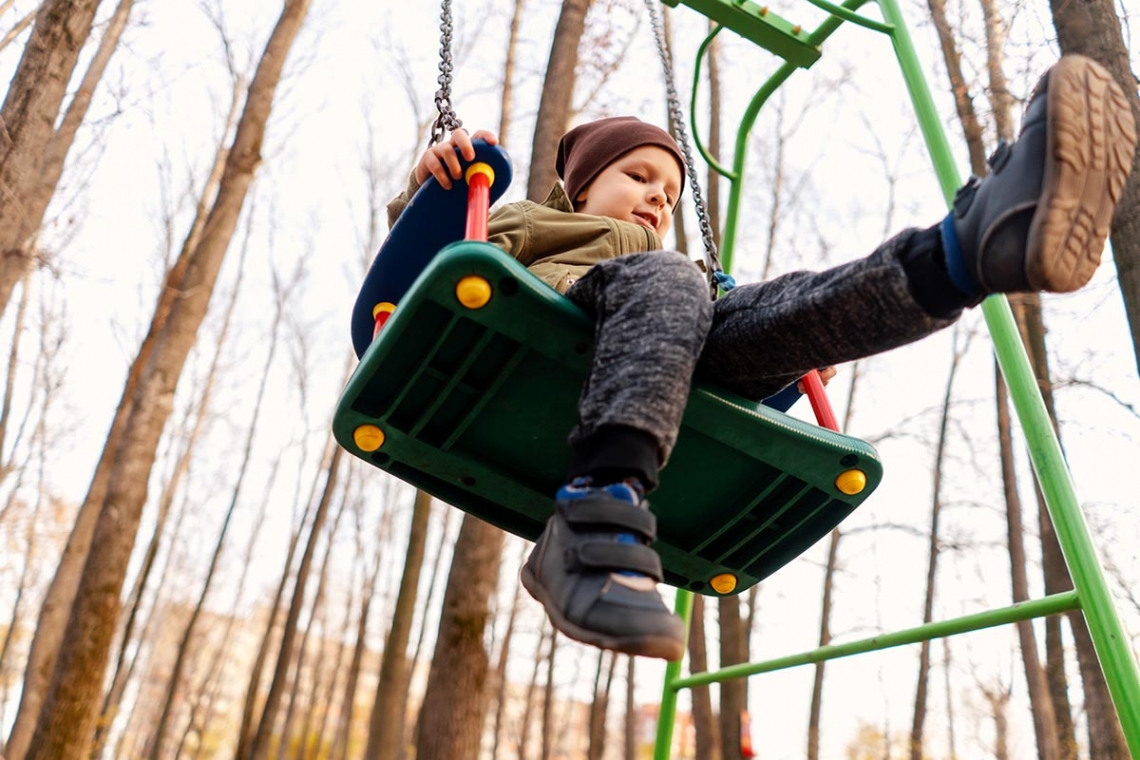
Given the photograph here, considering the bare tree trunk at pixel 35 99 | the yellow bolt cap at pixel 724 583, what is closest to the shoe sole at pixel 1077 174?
the yellow bolt cap at pixel 724 583

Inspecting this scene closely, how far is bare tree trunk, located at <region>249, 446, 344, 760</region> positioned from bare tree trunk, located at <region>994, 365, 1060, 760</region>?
781cm

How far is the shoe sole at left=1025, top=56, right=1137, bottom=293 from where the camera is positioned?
3.41ft

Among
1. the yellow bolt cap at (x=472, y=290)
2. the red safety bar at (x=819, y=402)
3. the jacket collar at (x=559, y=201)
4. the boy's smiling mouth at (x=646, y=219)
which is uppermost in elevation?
the boy's smiling mouth at (x=646, y=219)

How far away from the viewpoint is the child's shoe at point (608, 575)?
1.00m

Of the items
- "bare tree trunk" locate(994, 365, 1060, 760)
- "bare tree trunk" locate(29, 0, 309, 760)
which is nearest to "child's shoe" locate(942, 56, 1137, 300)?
"bare tree trunk" locate(29, 0, 309, 760)

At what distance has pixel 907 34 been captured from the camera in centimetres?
231

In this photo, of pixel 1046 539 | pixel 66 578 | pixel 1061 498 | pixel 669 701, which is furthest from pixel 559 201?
pixel 66 578

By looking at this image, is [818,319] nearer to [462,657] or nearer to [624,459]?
[624,459]

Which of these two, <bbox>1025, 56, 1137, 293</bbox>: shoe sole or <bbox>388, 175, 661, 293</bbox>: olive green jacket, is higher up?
<bbox>388, 175, 661, 293</bbox>: olive green jacket

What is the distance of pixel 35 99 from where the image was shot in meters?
3.60

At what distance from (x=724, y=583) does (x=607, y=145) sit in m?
1.12

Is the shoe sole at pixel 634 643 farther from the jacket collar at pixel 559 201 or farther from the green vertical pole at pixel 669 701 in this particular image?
the green vertical pole at pixel 669 701

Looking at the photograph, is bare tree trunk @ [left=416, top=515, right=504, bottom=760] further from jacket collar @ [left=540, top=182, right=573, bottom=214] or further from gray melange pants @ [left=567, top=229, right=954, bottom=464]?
gray melange pants @ [left=567, top=229, right=954, bottom=464]

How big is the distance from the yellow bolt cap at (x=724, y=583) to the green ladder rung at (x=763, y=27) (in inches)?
66.7
